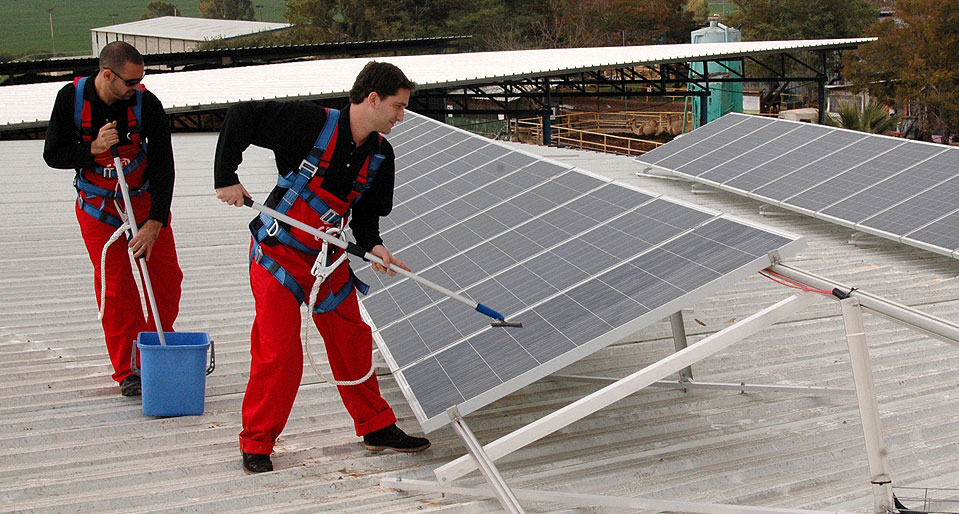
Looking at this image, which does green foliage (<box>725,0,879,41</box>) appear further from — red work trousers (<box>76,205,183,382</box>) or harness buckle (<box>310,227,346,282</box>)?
harness buckle (<box>310,227,346,282</box>)

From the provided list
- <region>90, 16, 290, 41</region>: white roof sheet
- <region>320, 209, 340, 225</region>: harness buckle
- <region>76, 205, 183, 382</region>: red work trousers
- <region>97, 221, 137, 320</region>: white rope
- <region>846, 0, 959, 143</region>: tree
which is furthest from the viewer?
<region>90, 16, 290, 41</region>: white roof sheet

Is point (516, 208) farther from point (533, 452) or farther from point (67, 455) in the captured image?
point (67, 455)

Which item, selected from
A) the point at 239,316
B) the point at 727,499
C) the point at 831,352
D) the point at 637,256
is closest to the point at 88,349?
the point at 239,316

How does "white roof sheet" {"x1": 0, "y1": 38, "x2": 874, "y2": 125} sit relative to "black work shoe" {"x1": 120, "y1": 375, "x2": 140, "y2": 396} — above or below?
above

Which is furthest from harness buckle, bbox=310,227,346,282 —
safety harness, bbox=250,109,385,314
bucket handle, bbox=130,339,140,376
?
bucket handle, bbox=130,339,140,376

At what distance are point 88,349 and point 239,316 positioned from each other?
1145mm

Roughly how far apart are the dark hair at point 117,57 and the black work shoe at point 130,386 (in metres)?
1.90

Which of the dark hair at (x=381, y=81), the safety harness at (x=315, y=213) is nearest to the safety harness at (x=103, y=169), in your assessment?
the safety harness at (x=315, y=213)

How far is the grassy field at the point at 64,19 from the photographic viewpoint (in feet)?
429

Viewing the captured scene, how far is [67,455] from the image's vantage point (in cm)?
525

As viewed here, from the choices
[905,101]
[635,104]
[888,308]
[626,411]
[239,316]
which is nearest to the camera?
[888,308]

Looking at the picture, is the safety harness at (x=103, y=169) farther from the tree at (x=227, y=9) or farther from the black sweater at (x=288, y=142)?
the tree at (x=227, y=9)

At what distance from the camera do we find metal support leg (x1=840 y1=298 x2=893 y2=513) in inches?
154

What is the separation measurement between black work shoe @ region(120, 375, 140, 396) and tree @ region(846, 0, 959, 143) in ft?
155
